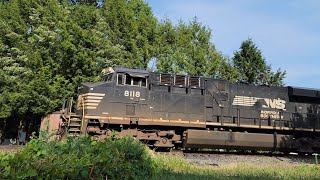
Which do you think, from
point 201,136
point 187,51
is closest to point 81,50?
point 187,51

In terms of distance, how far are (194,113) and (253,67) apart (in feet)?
62.3

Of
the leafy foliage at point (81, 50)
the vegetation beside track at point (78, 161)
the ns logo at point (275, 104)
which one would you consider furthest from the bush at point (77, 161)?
the leafy foliage at point (81, 50)

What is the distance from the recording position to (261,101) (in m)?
17.8

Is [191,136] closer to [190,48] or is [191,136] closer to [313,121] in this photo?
[313,121]

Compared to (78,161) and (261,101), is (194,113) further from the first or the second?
(78,161)

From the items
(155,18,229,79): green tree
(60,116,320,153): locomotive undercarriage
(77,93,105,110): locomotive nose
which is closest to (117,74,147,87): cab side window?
(77,93,105,110): locomotive nose

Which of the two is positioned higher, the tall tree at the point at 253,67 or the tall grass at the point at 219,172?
the tall tree at the point at 253,67

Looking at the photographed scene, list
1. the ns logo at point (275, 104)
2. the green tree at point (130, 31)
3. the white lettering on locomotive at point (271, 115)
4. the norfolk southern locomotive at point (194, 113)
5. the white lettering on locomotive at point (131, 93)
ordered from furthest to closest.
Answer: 1. the green tree at point (130, 31)
2. the ns logo at point (275, 104)
3. the white lettering on locomotive at point (271, 115)
4. the white lettering on locomotive at point (131, 93)
5. the norfolk southern locomotive at point (194, 113)

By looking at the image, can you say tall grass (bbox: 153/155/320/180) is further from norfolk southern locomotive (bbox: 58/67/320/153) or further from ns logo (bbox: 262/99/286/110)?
ns logo (bbox: 262/99/286/110)

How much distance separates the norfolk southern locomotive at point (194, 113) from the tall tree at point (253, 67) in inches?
571

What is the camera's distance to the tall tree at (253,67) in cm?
3331

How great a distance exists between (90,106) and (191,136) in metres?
4.66

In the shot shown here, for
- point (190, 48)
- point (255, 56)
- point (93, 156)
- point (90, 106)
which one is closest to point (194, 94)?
point (90, 106)

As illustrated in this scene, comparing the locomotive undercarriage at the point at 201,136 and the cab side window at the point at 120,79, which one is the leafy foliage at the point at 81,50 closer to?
the cab side window at the point at 120,79
